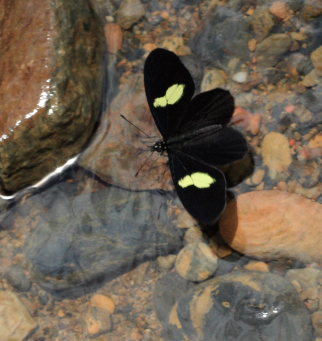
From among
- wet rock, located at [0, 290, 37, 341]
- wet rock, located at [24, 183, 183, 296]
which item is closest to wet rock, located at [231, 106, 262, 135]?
wet rock, located at [24, 183, 183, 296]

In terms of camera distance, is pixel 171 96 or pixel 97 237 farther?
pixel 97 237

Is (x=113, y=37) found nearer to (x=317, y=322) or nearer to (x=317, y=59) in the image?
(x=317, y=59)

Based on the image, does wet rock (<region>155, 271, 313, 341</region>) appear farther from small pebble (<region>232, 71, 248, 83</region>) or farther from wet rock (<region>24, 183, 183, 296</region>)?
small pebble (<region>232, 71, 248, 83</region>)

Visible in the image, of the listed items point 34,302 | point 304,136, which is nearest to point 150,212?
point 34,302

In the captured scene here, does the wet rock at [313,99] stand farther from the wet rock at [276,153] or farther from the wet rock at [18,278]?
the wet rock at [18,278]

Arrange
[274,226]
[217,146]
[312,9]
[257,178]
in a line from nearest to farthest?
[217,146] < [274,226] < [257,178] < [312,9]

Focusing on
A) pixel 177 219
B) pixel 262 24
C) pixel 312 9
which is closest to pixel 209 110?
pixel 177 219
